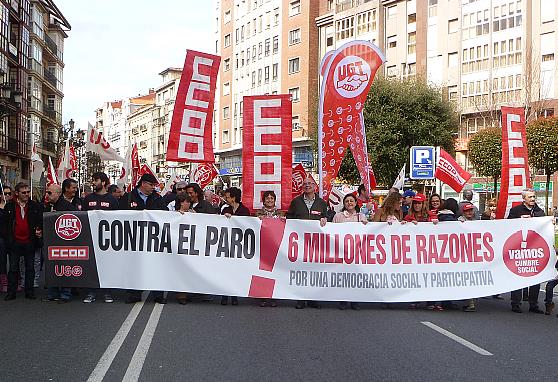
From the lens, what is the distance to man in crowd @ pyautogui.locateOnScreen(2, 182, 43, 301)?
11.1 m

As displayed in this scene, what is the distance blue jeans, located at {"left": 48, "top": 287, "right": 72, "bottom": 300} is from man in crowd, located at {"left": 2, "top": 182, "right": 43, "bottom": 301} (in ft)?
1.26

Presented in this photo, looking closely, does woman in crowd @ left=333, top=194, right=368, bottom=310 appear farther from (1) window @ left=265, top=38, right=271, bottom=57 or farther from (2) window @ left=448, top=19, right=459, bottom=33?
(1) window @ left=265, top=38, right=271, bottom=57

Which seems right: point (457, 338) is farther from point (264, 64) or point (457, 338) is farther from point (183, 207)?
point (264, 64)

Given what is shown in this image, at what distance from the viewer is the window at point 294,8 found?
69.9 metres

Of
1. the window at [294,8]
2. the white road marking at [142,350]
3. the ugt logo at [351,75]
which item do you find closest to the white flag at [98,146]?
the ugt logo at [351,75]

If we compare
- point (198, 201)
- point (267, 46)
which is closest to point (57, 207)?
point (198, 201)

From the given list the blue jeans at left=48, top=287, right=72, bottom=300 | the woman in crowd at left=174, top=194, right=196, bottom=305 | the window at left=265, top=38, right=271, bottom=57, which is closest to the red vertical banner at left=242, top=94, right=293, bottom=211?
the woman in crowd at left=174, top=194, right=196, bottom=305

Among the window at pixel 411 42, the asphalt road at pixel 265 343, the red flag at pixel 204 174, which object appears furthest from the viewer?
the window at pixel 411 42

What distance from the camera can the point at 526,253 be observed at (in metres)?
11.0

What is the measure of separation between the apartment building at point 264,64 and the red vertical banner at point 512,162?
43276 millimetres

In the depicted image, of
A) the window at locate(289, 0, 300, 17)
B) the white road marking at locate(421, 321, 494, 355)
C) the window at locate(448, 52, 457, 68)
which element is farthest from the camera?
the window at locate(289, 0, 300, 17)

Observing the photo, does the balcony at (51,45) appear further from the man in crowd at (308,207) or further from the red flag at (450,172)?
the man in crowd at (308,207)

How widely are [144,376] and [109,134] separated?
18305 cm

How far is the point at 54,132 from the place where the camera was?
239 feet
